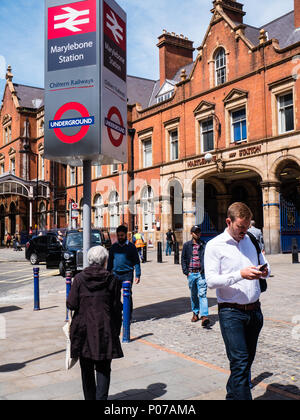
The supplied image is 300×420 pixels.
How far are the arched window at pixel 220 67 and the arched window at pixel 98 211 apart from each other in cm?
1581

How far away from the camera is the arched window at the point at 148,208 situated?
3253 centimetres

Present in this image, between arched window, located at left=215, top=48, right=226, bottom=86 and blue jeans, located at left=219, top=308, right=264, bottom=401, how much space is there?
81.9 ft

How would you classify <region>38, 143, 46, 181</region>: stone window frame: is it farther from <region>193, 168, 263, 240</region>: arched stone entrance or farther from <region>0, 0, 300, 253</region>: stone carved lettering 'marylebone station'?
<region>193, 168, 263, 240</region>: arched stone entrance

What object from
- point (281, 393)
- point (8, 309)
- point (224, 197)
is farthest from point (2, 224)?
point (281, 393)

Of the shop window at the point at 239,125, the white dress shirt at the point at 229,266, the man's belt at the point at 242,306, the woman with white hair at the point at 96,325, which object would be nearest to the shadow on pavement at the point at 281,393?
the man's belt at the point at 242,306

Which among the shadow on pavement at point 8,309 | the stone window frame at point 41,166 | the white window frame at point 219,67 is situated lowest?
the shadow on pavement at point 8,309

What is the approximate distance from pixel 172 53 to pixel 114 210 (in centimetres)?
1408

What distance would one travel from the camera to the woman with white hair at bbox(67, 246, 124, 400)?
145 inches

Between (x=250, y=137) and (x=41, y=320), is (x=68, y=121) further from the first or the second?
(x=250, y=137)

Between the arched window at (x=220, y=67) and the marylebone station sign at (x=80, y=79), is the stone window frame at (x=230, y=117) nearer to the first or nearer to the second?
the arched window at (x=220, y=67)

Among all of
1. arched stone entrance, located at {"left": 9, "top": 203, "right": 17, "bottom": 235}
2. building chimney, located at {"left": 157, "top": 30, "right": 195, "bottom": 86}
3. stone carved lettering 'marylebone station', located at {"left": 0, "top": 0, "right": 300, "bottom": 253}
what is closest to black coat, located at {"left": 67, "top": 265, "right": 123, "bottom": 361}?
stone carved lettering 'marylebone station', located at {"left": 0, "top": 0, "right": 300, "bottom": 253}

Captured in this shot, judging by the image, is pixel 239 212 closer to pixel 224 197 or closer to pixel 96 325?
pixel 96 325

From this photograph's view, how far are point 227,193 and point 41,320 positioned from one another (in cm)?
2310

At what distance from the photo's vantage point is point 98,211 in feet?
125
